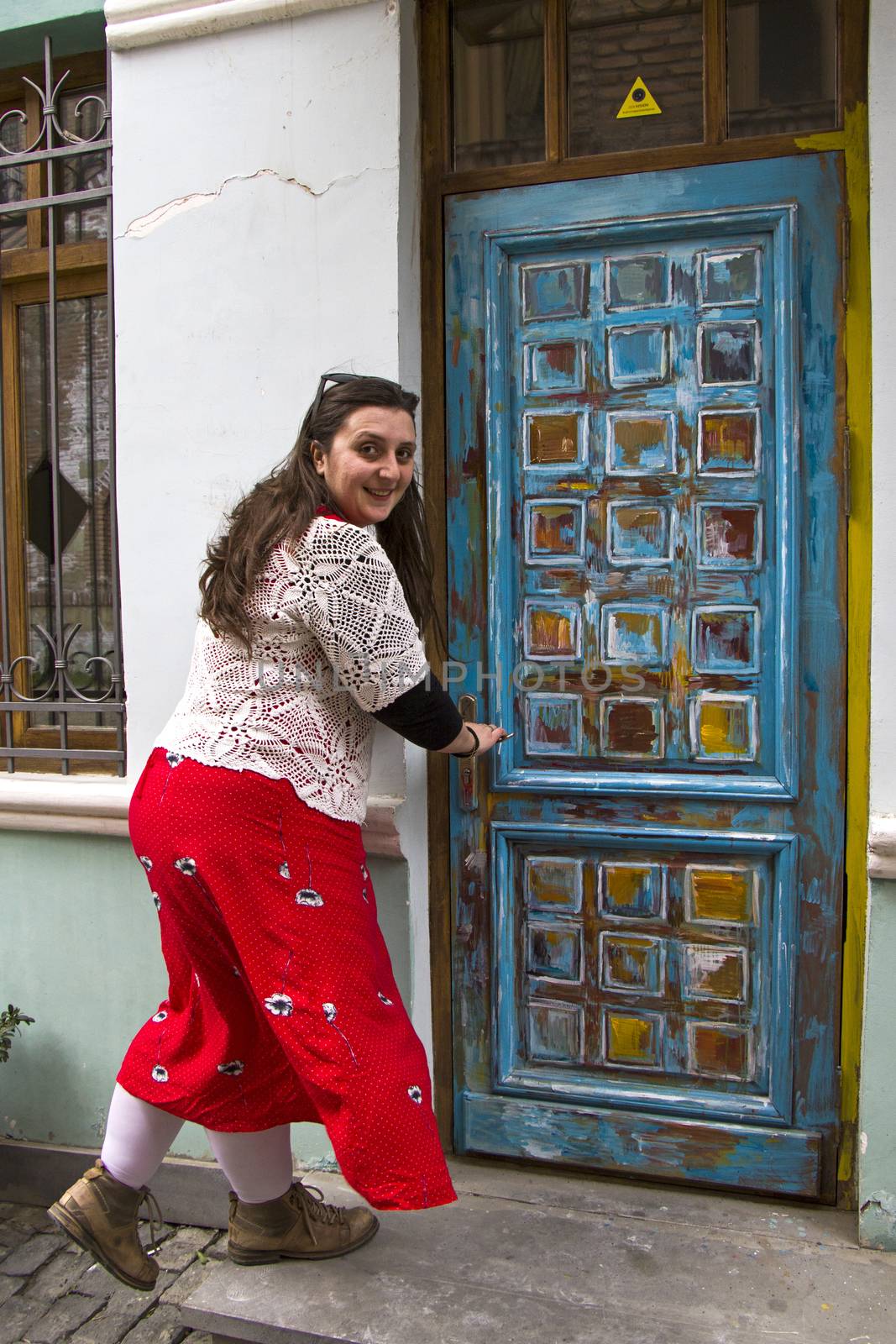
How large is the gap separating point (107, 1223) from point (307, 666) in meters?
1.29

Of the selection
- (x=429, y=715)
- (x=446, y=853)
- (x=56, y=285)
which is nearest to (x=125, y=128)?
(x=56, y=285)

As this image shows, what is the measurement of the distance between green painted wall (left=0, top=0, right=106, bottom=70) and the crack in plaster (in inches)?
25.4

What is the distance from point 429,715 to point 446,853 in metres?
0.82

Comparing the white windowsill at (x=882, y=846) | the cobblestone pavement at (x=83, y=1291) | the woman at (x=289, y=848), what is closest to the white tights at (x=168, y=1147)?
the woman at (x=289, y=848)

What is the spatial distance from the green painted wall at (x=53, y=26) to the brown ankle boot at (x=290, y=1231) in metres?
3.19

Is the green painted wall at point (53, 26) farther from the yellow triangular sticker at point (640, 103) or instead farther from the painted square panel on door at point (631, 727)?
the painted square panel on door at point (631, 727)

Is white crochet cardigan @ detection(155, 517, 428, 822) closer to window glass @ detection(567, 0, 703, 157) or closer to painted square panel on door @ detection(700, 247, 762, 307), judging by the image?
painted square panel on door @ detection(700, 247, 762, 307)

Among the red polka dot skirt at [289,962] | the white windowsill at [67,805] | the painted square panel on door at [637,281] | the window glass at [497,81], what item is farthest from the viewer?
the white windowsill at [67,805]

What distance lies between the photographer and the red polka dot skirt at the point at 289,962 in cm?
212

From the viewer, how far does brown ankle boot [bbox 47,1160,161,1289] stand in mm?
2293

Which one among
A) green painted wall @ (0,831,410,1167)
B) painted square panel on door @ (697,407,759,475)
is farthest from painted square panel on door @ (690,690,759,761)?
green painted wall @ (0,831,410,1167)

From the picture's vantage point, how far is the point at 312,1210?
101 inches

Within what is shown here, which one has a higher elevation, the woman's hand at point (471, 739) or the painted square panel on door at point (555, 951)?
the woman's hand at point (471, 739)

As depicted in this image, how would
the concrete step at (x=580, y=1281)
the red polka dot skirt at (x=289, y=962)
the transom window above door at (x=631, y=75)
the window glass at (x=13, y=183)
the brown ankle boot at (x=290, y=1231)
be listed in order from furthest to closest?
the window glass at (x=13, y=183) → the transom window above door at (x=631, y=75) → the brown ankle boot at (x=290, y=1231) → the concrete step at (x=580, y=1281) → the red polka dot skirt at (x=289, y=962)
